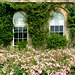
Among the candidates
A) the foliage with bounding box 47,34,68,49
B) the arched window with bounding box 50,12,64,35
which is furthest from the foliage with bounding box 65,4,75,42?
the foliage with bounding box 47,34,68,49

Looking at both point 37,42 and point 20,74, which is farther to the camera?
point 37,42

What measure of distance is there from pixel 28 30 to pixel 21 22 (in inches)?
32.9

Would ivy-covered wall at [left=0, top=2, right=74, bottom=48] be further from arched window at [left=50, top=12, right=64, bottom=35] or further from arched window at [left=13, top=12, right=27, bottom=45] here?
arched window at [left=50, top=12, right=64, bottom=35]

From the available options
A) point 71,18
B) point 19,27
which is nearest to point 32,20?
point 19,27

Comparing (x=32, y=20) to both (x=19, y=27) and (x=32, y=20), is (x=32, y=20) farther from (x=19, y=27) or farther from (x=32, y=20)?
(x=19, y=27)

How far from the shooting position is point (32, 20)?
783cm

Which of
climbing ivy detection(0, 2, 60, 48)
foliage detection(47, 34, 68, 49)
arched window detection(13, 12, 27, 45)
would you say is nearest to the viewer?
foliage detection(47, 34, 68, 49)

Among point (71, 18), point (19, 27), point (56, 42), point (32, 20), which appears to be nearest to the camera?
point (56, 42)

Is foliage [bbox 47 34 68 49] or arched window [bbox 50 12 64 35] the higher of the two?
arched window [bbox 50 12 64 35]

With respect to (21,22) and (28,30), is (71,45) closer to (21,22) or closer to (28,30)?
(28,30)

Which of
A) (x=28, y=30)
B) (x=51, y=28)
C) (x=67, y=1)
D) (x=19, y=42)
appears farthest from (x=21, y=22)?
(x=67, y=1)

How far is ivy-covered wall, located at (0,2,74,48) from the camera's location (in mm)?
7660

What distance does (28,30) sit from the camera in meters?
7.86

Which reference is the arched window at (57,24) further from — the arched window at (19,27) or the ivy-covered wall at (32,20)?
the arched window at (19,27)
